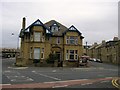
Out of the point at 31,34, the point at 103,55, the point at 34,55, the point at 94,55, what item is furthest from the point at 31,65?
the point at 94,55

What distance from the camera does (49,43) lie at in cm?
5491

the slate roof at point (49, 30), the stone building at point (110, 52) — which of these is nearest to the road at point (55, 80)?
the slate roof at point (49, 30)

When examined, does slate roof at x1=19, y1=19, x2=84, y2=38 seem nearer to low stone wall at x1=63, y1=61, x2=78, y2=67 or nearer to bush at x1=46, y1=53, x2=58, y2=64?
bush at x1=46, y1=53, x2=58, y2=64

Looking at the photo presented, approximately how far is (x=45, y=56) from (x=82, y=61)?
7921 mm

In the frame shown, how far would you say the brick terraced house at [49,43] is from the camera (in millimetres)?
53062

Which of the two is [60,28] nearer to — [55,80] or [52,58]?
[52,58]

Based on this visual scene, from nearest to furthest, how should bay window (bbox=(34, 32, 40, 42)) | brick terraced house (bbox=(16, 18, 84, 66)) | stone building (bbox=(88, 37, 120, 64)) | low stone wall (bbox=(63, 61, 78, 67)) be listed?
low stone wall (bbox=(63, 61, 78, 67)) → brick terraced house (bbox=(16, 18, 84, 66)) → bay window (bbox=(34, 32, 40, 42)) → stone building (bbox=(88, 37, 120, 64))

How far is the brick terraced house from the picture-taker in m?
53.1

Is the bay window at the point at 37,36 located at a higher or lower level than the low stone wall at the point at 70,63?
higher

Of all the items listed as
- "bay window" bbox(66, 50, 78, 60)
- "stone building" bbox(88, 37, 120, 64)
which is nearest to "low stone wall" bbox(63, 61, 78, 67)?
"bay window" bbox(66, 50, 78, 60)

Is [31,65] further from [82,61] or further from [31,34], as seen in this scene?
[82,61]

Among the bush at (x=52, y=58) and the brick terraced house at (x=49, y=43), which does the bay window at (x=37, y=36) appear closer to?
the brick terraced house at (x=49, y=43)

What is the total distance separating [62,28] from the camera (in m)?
60.1

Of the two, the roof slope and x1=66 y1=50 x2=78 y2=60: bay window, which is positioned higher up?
the roof slope
